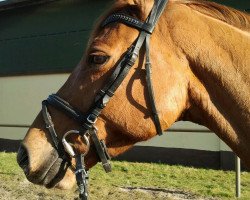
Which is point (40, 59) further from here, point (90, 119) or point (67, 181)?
point (90, 119)

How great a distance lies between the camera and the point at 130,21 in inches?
91.4

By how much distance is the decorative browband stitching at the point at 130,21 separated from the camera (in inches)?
90.1

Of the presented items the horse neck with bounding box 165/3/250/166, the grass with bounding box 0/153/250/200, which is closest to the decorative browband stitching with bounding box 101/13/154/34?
the horse neck with bounding box 165/3/250/166

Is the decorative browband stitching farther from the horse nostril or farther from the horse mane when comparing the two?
the horse nostril

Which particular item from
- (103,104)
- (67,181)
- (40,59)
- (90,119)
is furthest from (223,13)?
(40,59)

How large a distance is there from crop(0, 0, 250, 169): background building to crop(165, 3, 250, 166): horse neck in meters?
6.88

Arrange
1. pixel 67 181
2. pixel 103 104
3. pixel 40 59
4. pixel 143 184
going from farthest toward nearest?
pixel 40 59 < pixel 143 184 < pixel 67 181 < pixel 103 104

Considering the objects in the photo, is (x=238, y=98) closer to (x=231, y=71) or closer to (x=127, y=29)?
(x=231, y=71)

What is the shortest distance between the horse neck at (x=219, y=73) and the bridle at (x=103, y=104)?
166 millimetres

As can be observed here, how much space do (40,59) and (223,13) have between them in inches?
380

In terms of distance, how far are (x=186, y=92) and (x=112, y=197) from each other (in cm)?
388

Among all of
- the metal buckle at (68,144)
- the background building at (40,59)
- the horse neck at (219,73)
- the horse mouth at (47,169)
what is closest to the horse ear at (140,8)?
the horse neck at (219,73)

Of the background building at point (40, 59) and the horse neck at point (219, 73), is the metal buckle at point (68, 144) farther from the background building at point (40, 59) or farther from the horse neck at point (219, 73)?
the background building at point (40, 59)

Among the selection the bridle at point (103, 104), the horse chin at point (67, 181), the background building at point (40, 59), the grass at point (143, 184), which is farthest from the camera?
the background building at point (40, 59)
